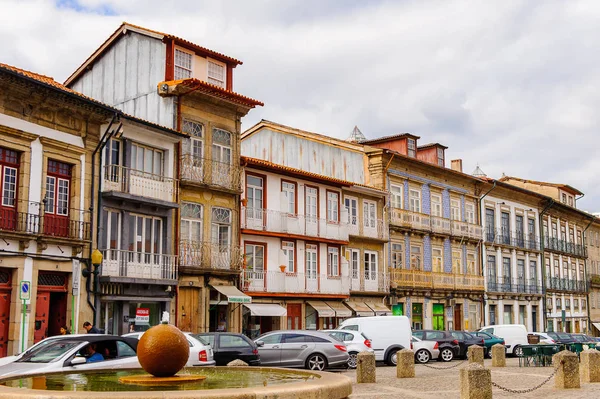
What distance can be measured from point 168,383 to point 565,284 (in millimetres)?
53592

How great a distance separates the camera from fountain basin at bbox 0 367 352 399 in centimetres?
784

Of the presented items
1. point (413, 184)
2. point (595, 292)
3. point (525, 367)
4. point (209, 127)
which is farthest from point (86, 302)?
point (595, 292)

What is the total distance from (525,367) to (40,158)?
17159 mm

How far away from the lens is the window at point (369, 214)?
3909cm

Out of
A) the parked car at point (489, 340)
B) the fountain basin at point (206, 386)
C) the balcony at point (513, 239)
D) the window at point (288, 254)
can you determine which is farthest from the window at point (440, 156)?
the fountain basin at point (206, 386)

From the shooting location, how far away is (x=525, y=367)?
26844mm

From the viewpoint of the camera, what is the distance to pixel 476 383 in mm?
14266

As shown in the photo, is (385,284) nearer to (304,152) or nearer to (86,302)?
(304,152)

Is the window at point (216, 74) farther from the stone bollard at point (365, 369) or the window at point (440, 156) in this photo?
the window at point (440, 156)

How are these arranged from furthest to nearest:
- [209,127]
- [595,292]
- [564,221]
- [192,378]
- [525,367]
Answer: [595,292] < [564,221] < [209,127] < [525,367] < [192,378]

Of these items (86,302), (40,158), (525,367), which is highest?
(40,158)

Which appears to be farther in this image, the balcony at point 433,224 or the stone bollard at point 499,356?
the balcony at point 433,224

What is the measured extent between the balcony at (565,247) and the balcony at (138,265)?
119 feet

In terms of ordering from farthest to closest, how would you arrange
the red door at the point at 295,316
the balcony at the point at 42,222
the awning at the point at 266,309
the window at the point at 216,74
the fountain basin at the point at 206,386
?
the red door at the point at 295,316
the awning at the point at 266,309
the window at the point at 216,74
the balcony at the point at 42,222
the fountain basin at the point at 206,386
